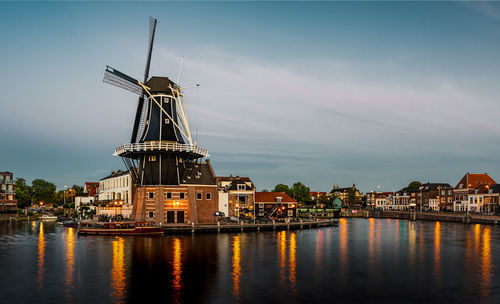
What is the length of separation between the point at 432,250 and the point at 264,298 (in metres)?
30.9

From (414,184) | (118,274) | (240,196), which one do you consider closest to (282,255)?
(118,274)

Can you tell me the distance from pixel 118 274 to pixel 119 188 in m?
50.9

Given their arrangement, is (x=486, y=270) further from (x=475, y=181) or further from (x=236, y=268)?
(x=475, y=181)

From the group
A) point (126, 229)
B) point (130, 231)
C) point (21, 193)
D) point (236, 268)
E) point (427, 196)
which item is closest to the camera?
point (236, 268)

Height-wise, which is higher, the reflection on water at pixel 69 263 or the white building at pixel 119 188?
the white building at pixel 119 188

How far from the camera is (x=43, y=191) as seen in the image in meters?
165

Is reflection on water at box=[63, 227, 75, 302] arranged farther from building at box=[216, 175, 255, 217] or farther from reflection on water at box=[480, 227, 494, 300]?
building at box=[216, 175, 255, 217]

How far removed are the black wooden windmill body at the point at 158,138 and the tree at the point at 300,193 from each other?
3313 inches

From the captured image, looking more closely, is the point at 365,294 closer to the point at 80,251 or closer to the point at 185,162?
the point at 80,251

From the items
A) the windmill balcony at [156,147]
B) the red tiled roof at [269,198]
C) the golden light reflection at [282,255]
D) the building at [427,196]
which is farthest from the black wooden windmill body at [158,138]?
the building at [427,196]

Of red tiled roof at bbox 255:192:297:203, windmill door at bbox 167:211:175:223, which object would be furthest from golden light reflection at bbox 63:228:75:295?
red tiled roof at bbox 255:192:297:203

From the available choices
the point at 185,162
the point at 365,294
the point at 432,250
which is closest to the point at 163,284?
the point at 365,294

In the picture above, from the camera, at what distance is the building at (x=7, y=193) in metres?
110

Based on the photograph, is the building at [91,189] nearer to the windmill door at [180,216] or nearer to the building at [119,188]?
the building at [119,188]
